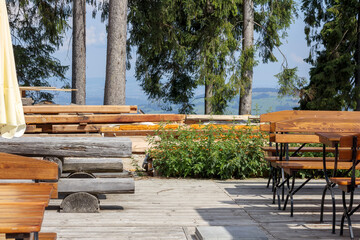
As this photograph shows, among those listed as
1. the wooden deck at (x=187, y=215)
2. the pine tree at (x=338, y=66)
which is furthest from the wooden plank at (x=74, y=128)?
the pine tree at (x=338, y=66)

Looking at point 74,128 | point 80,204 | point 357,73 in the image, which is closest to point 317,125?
point 80,204

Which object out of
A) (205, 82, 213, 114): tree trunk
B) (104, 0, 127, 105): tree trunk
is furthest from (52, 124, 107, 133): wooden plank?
(205, 82, 213, 114): tree trunk

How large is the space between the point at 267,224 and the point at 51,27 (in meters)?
15.5

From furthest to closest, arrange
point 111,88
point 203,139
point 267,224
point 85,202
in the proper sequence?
point 111,88, point 203,139, point 85,202, point 267,224

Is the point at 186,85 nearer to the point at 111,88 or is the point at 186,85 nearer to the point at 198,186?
the point at 111,88

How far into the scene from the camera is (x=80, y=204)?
6117 mm

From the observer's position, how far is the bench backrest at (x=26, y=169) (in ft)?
12.3

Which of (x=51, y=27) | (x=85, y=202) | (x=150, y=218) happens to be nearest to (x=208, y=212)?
(x=150, y=218)

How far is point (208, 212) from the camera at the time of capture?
6.12 metres

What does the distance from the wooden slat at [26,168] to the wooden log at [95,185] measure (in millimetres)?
2330

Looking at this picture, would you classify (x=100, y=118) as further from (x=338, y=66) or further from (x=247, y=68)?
(x=338, y=66)

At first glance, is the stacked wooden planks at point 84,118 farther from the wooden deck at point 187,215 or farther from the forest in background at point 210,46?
the forest in background at point 210,46

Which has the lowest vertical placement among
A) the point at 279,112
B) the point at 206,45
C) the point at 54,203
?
the point at 54,203

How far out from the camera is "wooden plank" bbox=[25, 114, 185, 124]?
38.7 ft
